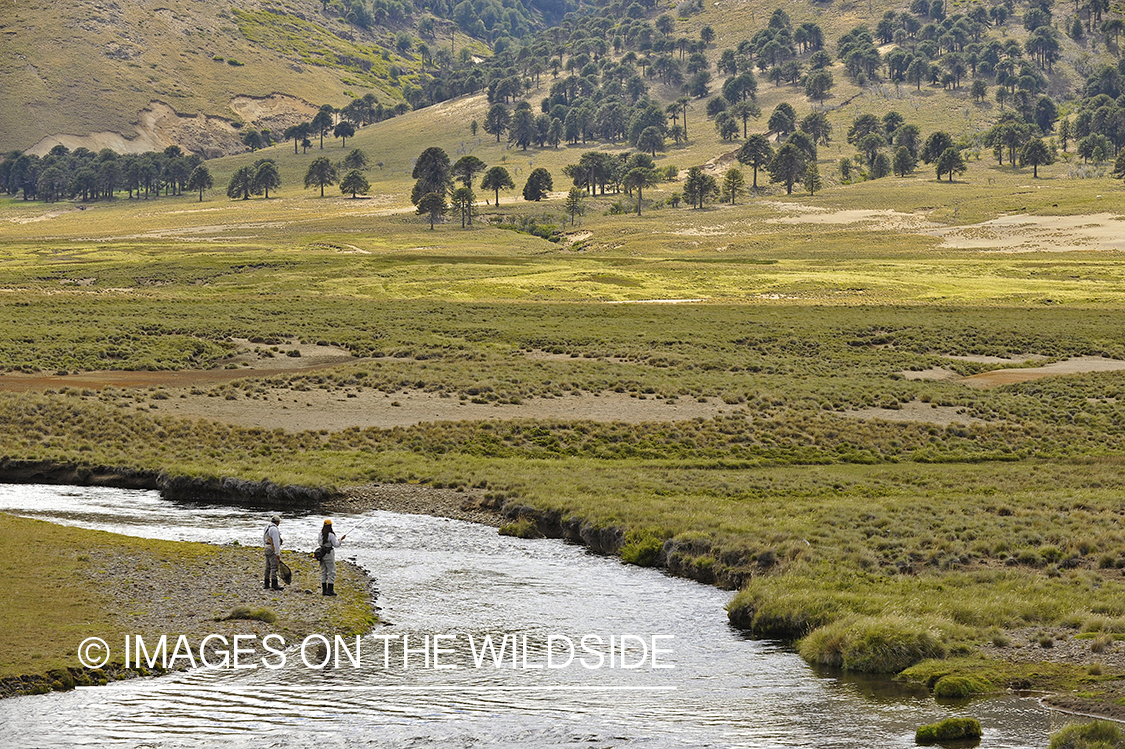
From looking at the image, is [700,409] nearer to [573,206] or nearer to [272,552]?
[272,552]

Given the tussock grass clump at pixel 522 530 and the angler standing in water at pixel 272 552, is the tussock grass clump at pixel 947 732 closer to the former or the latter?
the angler standing in water at pixel 272 552

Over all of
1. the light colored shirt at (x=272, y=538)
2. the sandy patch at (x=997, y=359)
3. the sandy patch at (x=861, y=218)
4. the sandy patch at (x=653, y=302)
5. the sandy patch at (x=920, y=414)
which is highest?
the sandy patch at (x=861, y=218)

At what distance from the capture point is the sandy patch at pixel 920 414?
179 ft

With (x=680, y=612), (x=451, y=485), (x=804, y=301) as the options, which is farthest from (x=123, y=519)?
(x=804, y=301)

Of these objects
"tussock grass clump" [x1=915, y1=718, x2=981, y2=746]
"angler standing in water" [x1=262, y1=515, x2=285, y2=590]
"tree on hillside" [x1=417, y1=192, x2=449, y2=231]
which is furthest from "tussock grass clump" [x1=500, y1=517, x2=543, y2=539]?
"tree on hillside" [x1=417, y1=192, x2=449, y2=231]

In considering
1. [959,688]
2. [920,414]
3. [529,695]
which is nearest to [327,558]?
[529,695]

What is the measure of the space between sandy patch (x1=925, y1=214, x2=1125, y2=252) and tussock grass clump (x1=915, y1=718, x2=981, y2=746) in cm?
14474

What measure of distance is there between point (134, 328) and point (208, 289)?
118 ft

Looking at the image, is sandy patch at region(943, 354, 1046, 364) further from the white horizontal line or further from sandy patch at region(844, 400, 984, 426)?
the white horizontal line

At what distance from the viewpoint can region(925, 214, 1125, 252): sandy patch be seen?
494 feet

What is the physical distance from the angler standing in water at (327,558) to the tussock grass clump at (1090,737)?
1561 cm

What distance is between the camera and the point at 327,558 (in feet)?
84.1

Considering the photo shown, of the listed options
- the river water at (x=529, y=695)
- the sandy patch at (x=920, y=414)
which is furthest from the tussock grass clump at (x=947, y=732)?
the sandy patch at (x=920, y=414)

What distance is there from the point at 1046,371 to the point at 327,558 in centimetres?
5875
